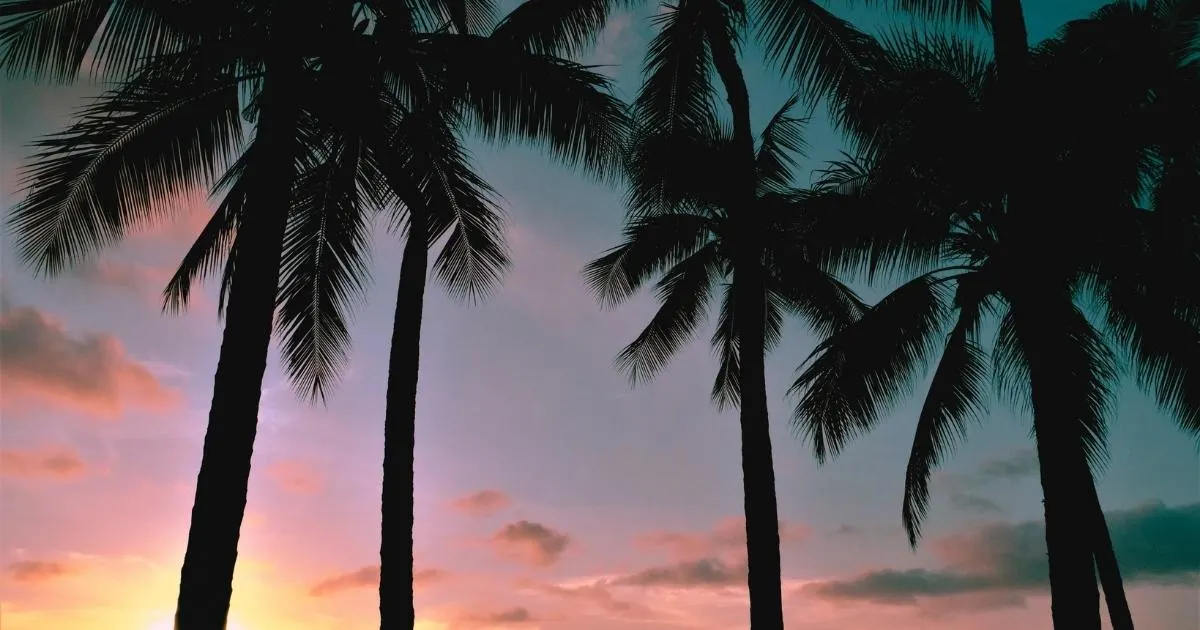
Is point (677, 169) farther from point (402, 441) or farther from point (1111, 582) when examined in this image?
point (1111, 582)

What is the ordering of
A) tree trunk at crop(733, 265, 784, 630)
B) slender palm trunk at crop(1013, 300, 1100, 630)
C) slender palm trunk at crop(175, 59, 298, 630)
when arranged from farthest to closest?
tree trunk at crop(733, 265, 784, 630)
slender palm trunk at crop(1013, 300, 1100, 630)
slender palm trunk at crop(175, 59, 298, 630)

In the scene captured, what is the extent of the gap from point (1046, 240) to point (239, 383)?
776 centimetres

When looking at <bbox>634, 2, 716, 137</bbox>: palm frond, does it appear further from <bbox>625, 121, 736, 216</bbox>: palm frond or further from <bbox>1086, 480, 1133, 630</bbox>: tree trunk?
<bbox>1086, 480, 1133, 630</bbox>: tree trunk

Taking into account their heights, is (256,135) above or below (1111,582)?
above

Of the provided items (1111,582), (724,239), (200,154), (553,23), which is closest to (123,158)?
(200,154)

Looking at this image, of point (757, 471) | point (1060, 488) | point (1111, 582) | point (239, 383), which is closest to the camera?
point (239, 383)

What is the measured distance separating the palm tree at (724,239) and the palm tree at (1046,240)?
145 cm

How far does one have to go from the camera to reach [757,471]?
11.7 m

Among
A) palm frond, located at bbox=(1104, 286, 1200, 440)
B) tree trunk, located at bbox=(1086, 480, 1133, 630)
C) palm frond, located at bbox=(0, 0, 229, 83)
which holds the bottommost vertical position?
tree trunk, located at bbox=(1086, 480, 1133, 630)

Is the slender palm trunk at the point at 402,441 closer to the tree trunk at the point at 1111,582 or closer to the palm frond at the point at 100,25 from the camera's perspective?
the palm frond at the point at 100,25

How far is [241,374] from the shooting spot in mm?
7242

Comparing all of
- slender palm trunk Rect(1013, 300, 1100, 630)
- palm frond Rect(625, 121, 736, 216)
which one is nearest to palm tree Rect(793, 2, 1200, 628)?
slender palm trunk Rect(1013, 300, 1100, 630)

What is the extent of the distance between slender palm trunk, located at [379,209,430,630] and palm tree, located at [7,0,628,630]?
0.68 metres

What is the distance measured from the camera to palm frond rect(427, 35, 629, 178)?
34.8 feet
